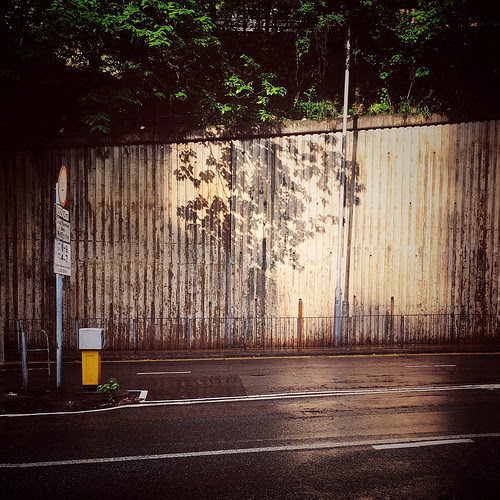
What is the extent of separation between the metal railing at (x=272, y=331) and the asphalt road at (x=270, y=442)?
4170 millimetres

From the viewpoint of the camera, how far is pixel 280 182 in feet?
47.8

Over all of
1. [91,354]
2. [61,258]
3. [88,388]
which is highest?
[61,258]

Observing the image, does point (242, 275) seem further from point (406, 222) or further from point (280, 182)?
point (406, 222)

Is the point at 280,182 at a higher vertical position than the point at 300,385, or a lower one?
higher

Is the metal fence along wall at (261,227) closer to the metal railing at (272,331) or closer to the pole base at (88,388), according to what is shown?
the metal railing at (272,331)

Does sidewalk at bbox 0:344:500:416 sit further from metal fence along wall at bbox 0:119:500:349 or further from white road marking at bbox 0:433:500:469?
white road marking at bbox 0:433:500:469

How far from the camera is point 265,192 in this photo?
1457 cm

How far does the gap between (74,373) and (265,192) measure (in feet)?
27.2

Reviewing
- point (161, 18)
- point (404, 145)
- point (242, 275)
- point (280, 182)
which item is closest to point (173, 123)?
point (161, 18)

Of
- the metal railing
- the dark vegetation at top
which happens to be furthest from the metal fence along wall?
the dark vegetation at top

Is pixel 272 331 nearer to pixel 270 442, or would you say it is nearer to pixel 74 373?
pixel 74 373

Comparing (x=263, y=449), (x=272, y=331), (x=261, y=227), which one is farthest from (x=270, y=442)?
(x=261, y=227)

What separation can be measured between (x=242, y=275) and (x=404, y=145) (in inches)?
290

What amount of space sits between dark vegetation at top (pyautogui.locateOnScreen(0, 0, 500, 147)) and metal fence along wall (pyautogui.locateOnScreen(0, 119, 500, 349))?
135 centimetres
